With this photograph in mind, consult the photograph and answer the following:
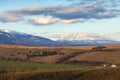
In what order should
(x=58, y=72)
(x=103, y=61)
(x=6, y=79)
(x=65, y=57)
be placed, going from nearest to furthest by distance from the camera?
(x=6, y=79) → (x=58, y=72) → (x=103, y=61) → (x=65, y=57)

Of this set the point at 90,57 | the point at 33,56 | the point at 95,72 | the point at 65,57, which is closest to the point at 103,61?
the point at 90,57

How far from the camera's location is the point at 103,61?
155750mm

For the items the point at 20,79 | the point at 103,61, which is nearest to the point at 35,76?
the point at 20,79

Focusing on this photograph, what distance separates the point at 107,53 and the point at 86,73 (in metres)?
127

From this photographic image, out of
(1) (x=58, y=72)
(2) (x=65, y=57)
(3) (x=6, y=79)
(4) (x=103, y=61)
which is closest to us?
(3) (x=6, y=79)

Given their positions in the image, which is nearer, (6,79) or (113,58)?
(6,79)

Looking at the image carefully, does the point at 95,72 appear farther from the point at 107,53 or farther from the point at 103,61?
→ the point at 107,53

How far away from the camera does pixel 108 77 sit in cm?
4881

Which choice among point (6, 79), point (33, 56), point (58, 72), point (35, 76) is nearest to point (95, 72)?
point (58, 72)

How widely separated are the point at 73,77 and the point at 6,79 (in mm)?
8845

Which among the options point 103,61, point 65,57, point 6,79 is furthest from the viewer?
point 65,57

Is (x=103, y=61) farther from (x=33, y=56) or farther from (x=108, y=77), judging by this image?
(x=108, y=77)

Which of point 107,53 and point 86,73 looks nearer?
point 86,73

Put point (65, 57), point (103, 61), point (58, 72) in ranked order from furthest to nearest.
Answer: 1. point (65, 57)
2. point (103, 61)
3. point (58, 72)
